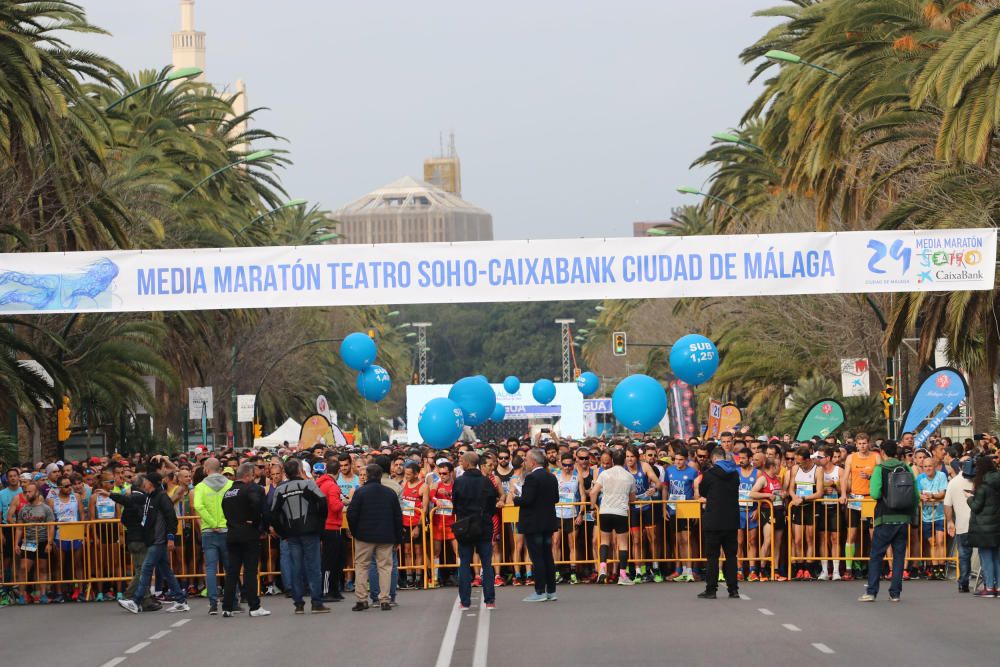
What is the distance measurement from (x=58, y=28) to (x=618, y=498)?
1529 cm

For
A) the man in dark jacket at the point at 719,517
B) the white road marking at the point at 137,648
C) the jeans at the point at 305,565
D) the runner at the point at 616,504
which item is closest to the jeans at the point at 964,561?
the man in dark jacket at the point at 719,517

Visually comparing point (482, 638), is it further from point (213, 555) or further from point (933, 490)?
point (933, 490)

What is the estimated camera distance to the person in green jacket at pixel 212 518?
18312mm

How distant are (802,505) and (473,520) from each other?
5216 millimetres

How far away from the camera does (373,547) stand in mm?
17781

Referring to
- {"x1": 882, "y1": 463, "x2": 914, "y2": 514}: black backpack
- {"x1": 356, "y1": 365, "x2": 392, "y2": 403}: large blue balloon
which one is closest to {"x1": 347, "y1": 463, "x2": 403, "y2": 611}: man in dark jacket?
{"x1": 882, "y1": 463, "x2": 914, "y2": 514}: black backpack

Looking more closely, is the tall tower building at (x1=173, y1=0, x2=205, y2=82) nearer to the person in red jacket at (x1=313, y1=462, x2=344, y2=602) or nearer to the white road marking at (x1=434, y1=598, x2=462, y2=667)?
the person in red jacket at (x1=313, y1=462, x2=344, y2=602)

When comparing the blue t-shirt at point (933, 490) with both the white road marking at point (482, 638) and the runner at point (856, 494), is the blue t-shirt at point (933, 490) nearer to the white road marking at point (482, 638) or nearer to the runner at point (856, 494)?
the runner at point (856, 494)

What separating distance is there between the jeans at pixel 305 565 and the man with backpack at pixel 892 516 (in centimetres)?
591

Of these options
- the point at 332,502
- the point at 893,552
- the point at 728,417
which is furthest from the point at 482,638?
the point at 728,417

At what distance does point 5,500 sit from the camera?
2189 centimetres

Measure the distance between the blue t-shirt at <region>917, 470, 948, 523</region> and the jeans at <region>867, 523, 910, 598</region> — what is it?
2686 millimetres

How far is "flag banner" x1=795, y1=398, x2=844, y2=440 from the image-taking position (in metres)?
32.3

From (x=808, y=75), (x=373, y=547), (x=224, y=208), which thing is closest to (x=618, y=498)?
(x=373, y=547)
